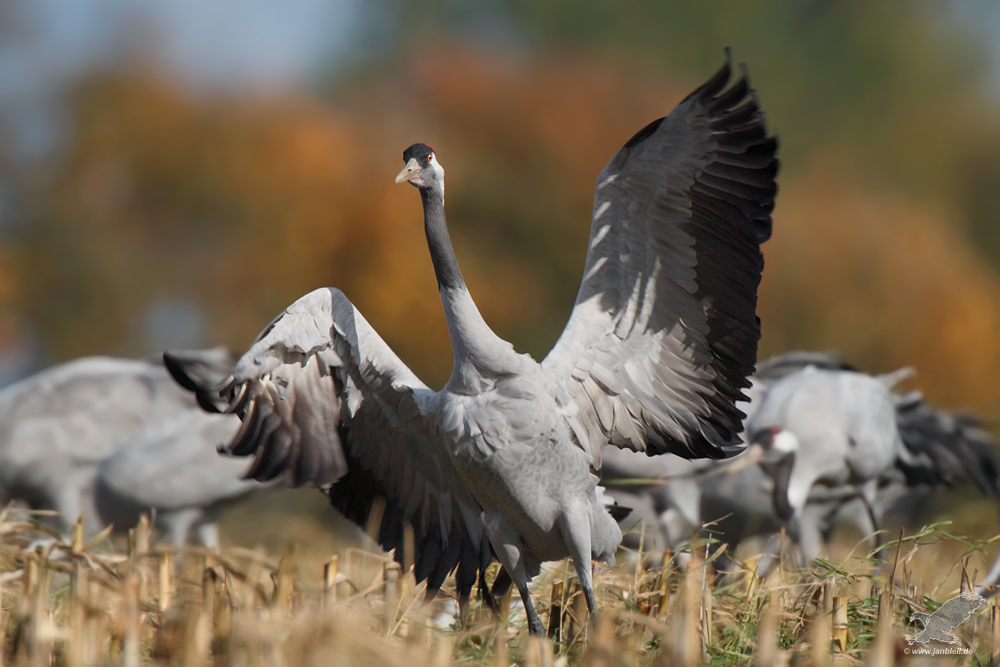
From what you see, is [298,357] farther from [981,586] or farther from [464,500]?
[981,586]

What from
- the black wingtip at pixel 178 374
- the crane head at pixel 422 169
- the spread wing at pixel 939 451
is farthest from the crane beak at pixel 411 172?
the spread wing at pixel 939 451

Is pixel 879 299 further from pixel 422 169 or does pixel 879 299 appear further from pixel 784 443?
pixel 422 169

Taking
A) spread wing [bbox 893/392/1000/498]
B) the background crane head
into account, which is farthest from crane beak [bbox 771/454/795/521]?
spread wing [bbox 893/392/1000/498]

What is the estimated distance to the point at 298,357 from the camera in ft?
10.5

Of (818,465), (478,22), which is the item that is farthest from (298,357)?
(478,22)

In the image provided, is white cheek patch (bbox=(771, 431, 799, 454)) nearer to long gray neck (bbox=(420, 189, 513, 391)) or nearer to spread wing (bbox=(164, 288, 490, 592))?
spread wing (bbox=(164, 288, 490, 592))

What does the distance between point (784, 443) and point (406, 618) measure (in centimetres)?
280

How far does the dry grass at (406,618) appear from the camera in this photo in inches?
87.7

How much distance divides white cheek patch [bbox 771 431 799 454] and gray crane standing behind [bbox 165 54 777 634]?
6.18 ft

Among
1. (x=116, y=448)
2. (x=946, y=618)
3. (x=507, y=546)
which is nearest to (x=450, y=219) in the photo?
(x=116, y=448)

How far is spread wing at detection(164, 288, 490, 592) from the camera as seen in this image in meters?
3.13

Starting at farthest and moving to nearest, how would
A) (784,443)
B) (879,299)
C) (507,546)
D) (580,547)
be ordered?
(879,299) → (784,443) → (507,546) → (580,547)

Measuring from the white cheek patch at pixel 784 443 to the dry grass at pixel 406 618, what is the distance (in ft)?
4.36

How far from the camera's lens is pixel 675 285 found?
3.19 metres
